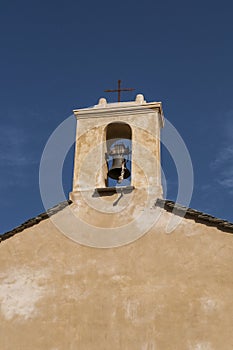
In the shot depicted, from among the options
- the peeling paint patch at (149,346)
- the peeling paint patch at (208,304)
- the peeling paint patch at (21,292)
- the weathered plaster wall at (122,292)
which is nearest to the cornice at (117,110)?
the weathered plaster wall at (122,292)

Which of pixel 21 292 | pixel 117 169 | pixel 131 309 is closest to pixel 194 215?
pixel 131 309

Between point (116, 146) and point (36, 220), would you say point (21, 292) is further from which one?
point (116, 146)

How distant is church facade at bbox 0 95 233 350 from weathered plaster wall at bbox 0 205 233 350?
2 cm

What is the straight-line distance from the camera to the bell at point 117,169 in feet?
39.0

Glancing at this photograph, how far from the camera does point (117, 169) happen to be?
11922 mm

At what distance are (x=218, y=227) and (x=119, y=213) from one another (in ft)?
6.25

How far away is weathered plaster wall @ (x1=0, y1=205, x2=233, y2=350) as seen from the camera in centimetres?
909

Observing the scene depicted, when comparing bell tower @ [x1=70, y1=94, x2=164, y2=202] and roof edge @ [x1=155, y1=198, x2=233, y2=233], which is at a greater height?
bell tower @ [x1=70, y1=94, x2=164, y2=202]

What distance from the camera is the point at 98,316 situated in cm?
952

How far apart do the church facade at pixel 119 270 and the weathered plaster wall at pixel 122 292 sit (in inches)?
0.7

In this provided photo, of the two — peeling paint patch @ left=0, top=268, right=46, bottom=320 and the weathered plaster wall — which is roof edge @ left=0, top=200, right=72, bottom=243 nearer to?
the weathered plaster wall

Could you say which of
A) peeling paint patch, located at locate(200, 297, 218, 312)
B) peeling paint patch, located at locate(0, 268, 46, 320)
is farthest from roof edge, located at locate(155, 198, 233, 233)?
peeling paint patch, located at locate(0, 268, 46, 320)

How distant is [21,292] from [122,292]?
1820 millimetres

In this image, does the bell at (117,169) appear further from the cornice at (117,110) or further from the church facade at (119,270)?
the cornice at (117,110)
